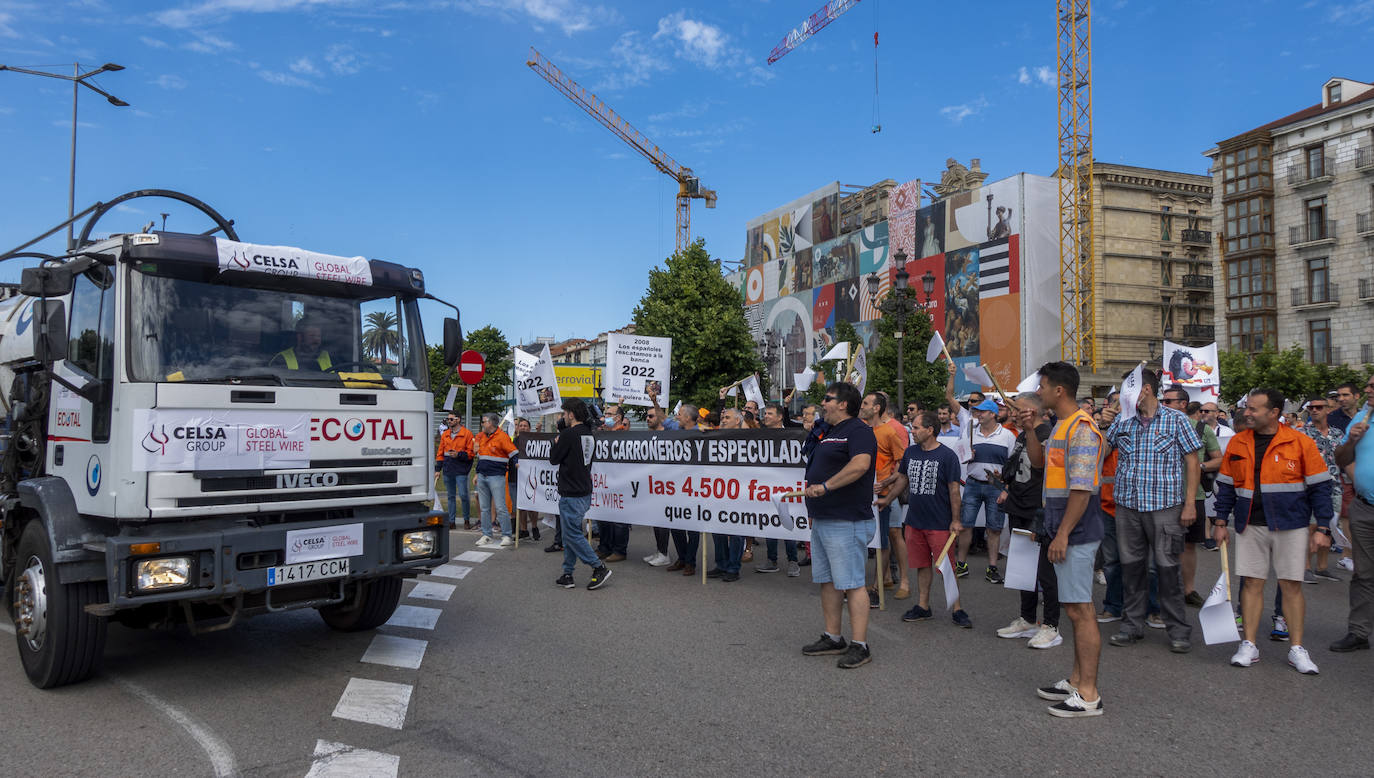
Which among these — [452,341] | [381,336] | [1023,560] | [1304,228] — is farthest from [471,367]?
[1304,228]

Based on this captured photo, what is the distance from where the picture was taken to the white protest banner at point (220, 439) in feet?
17.6

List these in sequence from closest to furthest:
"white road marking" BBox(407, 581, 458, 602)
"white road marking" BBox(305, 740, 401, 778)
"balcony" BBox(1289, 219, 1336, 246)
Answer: "white road marking" BBox(305, 740, 401, 778) < "white road marking" BBox(407, 581, 458, 602) < "balcony" BBox(1289, 219, 1336, 246)

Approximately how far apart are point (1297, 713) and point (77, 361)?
7816 millimetres

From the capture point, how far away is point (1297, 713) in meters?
5.32

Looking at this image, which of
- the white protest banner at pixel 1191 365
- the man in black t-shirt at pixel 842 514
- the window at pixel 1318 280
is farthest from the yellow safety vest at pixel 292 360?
the window at pixel 1318 280

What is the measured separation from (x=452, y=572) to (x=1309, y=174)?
50.6 metres

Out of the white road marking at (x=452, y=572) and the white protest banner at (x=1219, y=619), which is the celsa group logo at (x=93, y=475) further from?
the white protest banner at (x=1219, y=619)

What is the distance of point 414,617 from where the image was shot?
809 cm

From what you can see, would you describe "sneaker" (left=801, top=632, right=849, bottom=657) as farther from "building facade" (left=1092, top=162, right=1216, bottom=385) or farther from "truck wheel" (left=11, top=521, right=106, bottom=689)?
"building facade" (left=1092, top=162, right=1216, bottom=385)

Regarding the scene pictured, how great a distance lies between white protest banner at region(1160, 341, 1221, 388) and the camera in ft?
35.4

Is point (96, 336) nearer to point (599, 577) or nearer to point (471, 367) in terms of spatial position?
point (599, 577)

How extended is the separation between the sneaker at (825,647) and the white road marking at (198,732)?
378cm

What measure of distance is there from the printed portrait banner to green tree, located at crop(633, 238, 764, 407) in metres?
32.7

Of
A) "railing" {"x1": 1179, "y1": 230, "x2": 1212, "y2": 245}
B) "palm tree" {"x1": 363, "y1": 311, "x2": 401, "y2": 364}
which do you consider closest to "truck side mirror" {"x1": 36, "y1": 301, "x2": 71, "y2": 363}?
"palm tree" {"x1": 363, "y1": 311, "x2": 401, "y2": 364}
